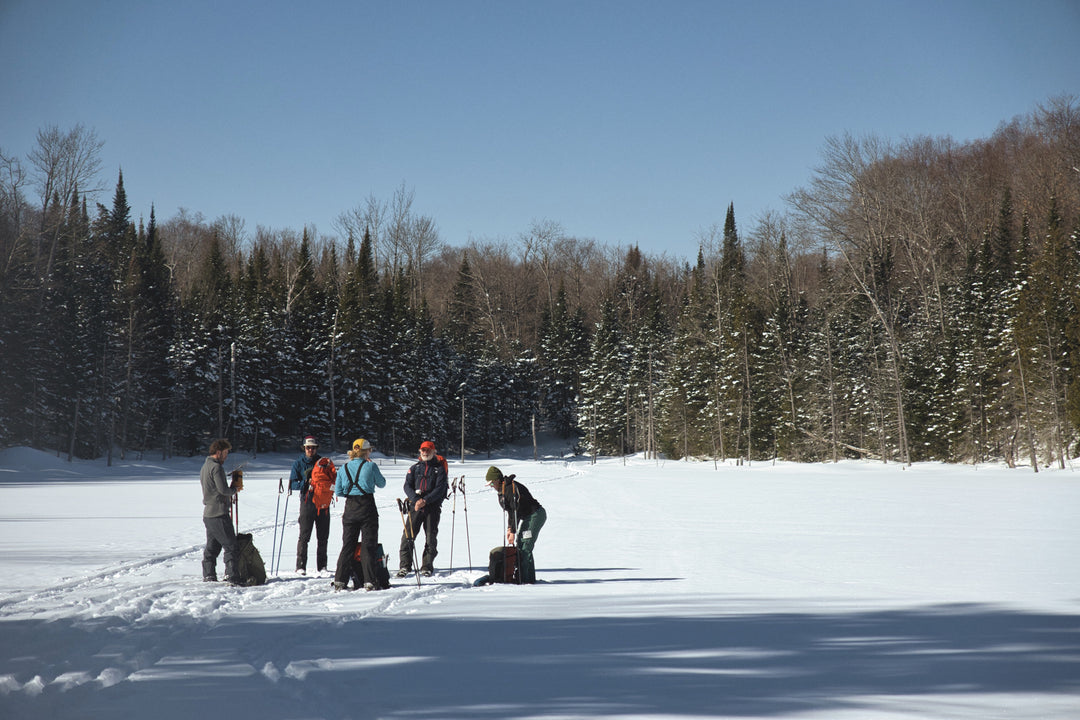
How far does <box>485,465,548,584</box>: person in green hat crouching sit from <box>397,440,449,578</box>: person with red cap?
1074 mm

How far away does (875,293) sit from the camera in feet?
179

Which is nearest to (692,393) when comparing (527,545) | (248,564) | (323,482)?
(527,545)

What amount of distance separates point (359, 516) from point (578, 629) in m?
3.40

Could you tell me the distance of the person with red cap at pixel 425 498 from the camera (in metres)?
11.2

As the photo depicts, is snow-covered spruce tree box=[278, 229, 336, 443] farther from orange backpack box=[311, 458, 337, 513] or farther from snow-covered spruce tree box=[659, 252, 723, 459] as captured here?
orange backpack box=[311, 458, 337, 513]

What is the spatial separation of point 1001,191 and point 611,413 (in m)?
35.7

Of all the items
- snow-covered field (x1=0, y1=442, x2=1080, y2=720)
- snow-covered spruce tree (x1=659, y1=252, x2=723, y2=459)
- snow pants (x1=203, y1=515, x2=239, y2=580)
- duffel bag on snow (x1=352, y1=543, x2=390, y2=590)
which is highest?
snow-covered spruce tree (x1=659, y1=252, x2=723, y2=459)

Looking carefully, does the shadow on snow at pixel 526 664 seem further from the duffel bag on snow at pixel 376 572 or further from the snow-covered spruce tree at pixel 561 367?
the snow-covered spruce tree at pixel 561 367

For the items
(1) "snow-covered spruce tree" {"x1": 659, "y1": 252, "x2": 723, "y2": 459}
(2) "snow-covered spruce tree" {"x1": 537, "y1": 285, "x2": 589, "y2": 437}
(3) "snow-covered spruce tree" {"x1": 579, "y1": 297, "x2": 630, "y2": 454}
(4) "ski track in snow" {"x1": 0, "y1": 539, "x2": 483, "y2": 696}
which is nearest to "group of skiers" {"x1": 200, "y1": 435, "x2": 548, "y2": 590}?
(4) "ski track in snow" {"x1": 0, "y1": 539, "x2": 483, "y2": 696}

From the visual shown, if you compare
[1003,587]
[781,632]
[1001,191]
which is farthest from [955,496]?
[1001,191]

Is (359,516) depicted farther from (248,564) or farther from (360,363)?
(360,363)

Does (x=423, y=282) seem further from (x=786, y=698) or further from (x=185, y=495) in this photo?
(x=786, y=698)

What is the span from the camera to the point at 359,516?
9.87m

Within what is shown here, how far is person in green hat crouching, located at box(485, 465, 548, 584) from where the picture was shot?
34.4 feet
